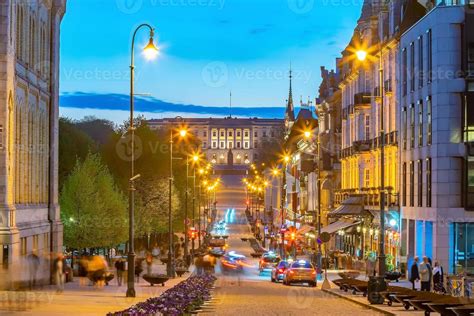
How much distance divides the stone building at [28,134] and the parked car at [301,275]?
11750 mm

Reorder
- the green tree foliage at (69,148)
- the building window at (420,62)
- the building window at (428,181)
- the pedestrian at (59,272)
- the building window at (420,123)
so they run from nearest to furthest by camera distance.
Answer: the pedestrian at (59,272), the building window at (428,181), the building window at (420,62), the building window at (420,123), the green tree foliage at (69,148)

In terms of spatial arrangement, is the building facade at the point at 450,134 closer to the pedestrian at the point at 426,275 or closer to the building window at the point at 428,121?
the building window at the point at 428,121

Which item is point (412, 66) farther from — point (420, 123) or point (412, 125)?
point (420, 123)

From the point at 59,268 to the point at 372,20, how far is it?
34264 mm

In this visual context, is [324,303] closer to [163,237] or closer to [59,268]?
[59,268]

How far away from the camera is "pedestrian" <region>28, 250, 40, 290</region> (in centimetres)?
4165

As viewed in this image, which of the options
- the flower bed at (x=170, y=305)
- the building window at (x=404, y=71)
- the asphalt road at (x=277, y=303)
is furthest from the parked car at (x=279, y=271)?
the flower bed at (x=170, y=305)

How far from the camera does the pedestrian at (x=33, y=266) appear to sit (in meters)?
41.7

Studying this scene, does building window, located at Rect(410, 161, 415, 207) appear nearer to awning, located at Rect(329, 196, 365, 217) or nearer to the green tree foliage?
awning, located at Rect(329, 196, 365, 217)

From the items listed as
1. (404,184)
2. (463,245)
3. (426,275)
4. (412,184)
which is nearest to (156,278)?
(426,275)

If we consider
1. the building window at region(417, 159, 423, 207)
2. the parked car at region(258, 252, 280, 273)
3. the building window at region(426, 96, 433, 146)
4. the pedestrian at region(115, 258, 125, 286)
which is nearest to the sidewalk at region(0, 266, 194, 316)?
the pedestrian at region(115, 258, 125, 286)

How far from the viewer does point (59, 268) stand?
43.2 metres

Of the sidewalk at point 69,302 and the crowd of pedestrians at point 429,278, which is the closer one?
the sidewalk at point 69,302

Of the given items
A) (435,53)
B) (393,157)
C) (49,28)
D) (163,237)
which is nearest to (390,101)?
(393,157)
